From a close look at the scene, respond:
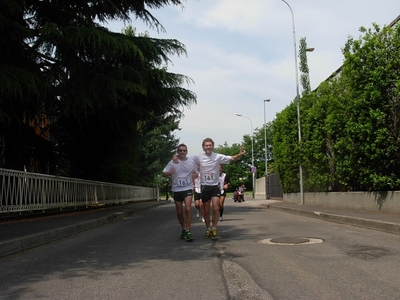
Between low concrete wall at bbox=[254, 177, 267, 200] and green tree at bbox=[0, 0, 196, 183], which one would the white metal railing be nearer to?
green tree at bbox=[0, 0, 196, 183]

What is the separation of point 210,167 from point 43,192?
750cm

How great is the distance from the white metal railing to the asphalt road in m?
3.59

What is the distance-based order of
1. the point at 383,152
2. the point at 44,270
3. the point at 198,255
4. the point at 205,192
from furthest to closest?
the point at 383,152
the point at 205,192
the point at 198,255
the point at 44,270

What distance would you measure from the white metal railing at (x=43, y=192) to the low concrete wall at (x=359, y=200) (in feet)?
33.6

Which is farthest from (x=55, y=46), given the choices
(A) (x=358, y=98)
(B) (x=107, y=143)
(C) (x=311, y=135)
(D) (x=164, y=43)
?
(C) (x=311, y=135)

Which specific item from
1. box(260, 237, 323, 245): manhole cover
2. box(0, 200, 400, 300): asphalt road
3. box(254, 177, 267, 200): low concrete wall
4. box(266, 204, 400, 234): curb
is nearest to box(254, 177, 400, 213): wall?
box(266, 204, 400, 234): curb

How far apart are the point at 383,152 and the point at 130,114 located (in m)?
8.97

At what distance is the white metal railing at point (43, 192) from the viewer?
1223 cm

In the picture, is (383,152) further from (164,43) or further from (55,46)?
(55,46)

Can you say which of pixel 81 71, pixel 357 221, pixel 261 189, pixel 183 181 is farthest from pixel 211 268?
pixel 261 189

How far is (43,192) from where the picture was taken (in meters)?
14.5

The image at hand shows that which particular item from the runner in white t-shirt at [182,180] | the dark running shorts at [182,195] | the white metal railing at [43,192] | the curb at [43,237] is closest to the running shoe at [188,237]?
the runner in white t-shirt at [182,180]

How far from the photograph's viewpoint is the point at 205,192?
29.5 ft

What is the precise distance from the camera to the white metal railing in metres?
12.2
